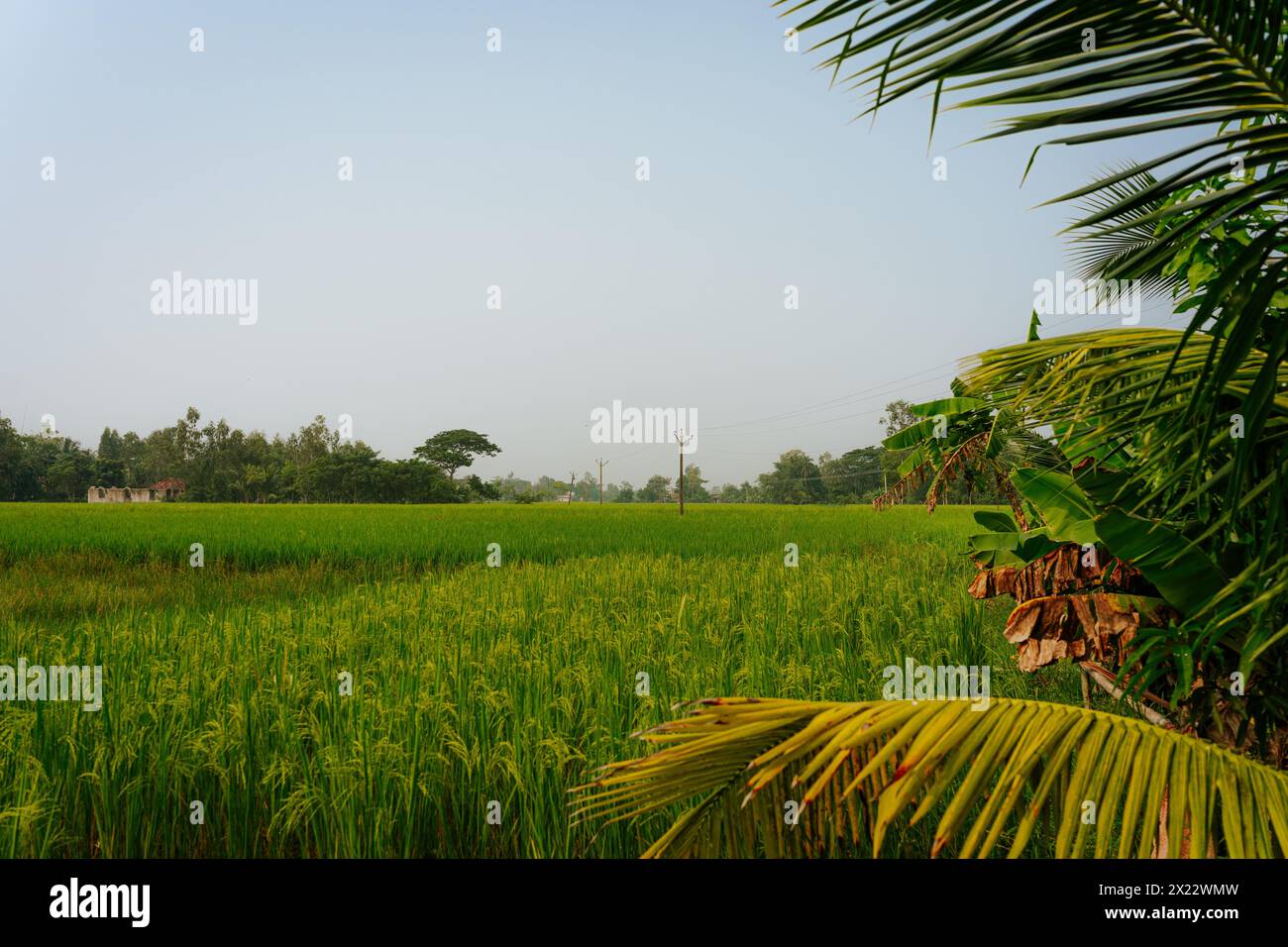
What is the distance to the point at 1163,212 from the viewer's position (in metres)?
1.24

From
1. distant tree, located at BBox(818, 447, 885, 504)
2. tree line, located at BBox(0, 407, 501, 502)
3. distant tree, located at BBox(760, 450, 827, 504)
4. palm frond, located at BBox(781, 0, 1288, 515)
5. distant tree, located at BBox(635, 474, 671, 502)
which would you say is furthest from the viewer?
distant tree, located at BBox(635, 474, 671, 502)

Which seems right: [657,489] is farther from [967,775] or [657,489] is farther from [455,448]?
[967,775]

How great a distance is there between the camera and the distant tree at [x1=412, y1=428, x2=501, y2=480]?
41781mm

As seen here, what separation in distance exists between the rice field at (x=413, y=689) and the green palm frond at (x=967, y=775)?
97 centimetres

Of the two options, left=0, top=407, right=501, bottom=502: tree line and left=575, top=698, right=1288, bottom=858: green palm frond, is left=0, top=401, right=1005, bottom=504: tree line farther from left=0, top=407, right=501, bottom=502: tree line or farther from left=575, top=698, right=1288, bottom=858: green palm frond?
left=575, top=698, right=1288, bottom=858: green palm frond

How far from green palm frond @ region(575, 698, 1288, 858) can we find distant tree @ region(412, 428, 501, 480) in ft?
137

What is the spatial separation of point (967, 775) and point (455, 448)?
42905 millimetres

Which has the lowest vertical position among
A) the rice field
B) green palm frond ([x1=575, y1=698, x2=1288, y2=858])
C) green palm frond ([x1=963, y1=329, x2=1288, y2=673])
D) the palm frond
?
the rice field

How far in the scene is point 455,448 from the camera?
42.4 meters

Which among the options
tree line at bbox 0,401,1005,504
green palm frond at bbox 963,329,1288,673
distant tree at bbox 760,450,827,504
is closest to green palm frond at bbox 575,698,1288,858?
green palm frond at bbox 963,329,1288,673

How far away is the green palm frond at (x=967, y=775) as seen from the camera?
49.7 inches

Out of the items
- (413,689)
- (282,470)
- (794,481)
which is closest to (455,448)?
(282,470)
